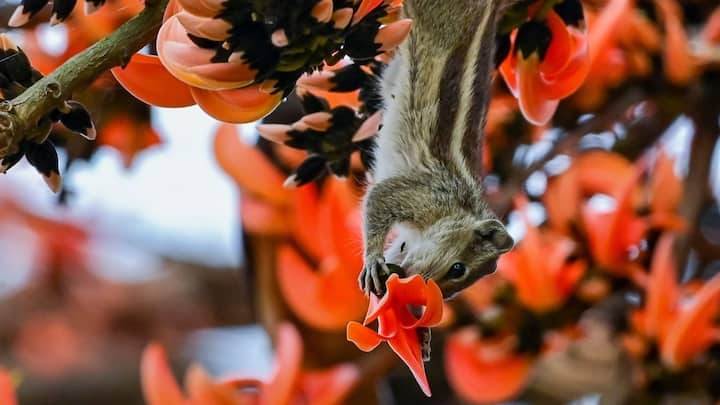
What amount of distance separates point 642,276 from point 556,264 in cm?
8

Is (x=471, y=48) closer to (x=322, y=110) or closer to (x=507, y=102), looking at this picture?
(x=322, y=110)

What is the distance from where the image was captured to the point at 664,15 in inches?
38.2

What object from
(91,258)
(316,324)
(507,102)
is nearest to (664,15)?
(507,102)

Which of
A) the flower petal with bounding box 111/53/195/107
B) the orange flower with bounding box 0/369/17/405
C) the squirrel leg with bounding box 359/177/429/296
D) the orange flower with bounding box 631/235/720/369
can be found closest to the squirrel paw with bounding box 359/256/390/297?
the squirrel leg with bounding box 359/177/429/296

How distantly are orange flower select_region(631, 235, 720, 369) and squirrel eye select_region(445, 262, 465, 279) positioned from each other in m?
0.39

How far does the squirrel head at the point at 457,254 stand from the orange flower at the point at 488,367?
1.51ft

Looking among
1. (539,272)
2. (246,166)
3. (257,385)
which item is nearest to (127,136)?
(246,166)

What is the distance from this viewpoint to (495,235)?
1.69 ft

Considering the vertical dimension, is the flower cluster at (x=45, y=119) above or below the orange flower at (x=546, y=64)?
above

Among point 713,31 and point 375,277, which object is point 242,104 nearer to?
point 375,277

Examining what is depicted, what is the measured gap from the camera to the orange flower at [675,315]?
852mm

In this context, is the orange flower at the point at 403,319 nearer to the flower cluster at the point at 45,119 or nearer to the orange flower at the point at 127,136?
the flower cluster at the point at 45,119

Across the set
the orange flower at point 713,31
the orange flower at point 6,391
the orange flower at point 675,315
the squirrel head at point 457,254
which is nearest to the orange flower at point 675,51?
the orange flower at point 713,31

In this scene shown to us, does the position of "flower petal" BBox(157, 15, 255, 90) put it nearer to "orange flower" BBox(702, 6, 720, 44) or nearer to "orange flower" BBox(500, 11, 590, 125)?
"orange flower" BBox(500, 11, 590, 125)
